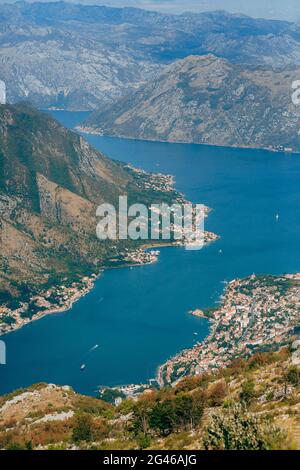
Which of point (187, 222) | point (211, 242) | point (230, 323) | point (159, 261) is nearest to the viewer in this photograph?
point (230, 323)

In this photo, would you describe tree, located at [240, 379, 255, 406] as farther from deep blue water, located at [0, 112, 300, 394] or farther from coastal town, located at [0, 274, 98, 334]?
coastal town, located at [0, 274, 98, 334]

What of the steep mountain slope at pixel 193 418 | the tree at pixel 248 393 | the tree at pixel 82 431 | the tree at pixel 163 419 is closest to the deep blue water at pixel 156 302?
the steep mountain slope at pixel 193 418

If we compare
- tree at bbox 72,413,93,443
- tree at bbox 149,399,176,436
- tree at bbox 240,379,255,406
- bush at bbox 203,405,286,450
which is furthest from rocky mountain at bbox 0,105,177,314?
bush at bbox 203,405,286,450

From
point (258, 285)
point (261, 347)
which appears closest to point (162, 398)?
point (261, 347)

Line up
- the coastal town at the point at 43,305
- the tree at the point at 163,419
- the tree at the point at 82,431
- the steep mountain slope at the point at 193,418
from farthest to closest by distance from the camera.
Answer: the coastal town at the point at 43,305 < the tree at the point at 82,431 < the tree at the point at 163,419 < the steep mountain slope at the point at 193,418

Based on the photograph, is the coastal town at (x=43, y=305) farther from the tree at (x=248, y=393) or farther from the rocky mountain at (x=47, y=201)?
the tree at (x=248, y=393)
